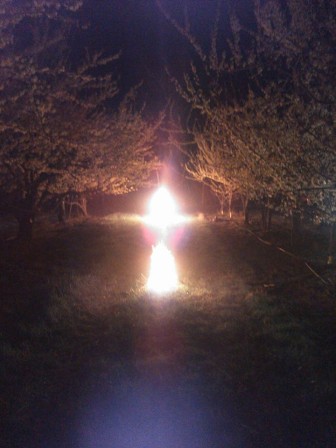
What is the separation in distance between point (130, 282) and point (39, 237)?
22.4 feet

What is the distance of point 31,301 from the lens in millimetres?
8312

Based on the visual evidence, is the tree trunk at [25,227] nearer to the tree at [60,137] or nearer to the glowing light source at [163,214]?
the tree at [60,137]

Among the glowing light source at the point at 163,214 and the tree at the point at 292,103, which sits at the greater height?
the tree at the point at 292,103

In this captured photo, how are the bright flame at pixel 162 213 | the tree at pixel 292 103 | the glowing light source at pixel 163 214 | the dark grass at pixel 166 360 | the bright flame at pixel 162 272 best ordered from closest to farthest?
1. the dark grass at pixel 166 360
2. the tree at pixel 292 103
3. the bright flame at pixel 162 272
4. the glowing light source at pixel 163 214
5. the bright flame at pixel 162 213

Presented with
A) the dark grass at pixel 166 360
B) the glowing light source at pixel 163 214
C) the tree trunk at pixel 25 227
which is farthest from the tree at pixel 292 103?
the glowing light source at pixel 163 214

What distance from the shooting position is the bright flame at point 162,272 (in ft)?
29.9

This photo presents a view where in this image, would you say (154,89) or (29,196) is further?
(154,89)

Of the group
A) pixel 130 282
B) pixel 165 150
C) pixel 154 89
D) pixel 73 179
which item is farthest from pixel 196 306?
pixel 165 150

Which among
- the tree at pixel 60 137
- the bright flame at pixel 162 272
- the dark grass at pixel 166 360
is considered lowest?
the dark grass at pixel 166 360

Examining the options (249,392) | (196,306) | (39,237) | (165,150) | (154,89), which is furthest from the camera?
(165,150)

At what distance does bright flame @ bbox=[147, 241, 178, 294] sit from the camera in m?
9.10

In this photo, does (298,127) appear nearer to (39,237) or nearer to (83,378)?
(83,378)

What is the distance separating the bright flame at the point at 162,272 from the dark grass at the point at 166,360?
282 millimetres

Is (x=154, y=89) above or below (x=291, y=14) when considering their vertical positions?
above
